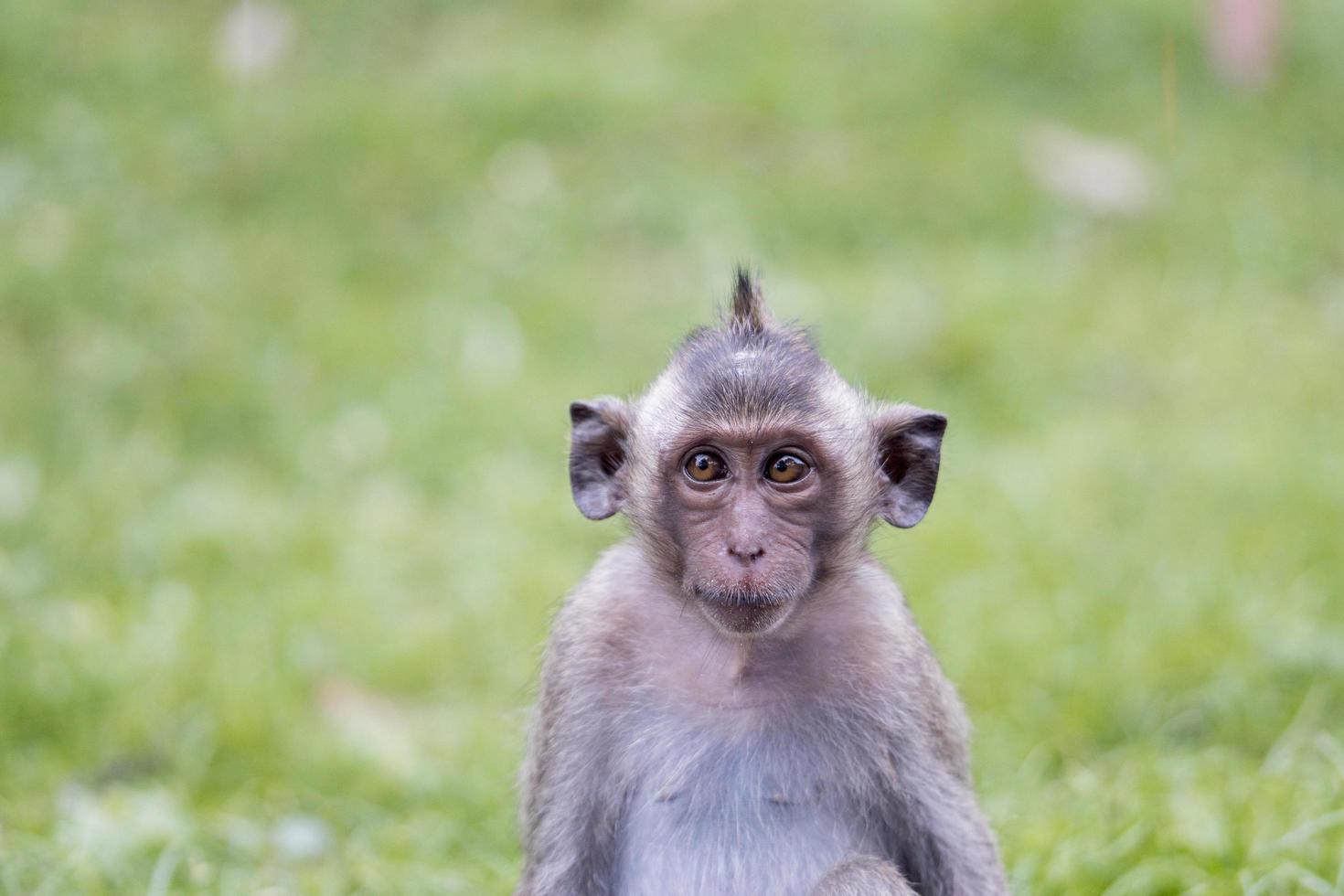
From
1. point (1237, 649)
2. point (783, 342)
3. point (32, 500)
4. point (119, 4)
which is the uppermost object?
point (119, 4)

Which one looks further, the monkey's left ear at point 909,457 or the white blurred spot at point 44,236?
the white blurred spot at point 44,236

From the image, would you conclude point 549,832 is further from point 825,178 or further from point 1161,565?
point 825,178

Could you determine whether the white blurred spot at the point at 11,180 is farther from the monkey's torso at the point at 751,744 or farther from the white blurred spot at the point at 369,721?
the monkey's torso at the point at 751,744

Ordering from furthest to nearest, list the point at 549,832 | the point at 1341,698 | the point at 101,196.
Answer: the point at 101,196 < the point at 1341,698 < the point at 549,832

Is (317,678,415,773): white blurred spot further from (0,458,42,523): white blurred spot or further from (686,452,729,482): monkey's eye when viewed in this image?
(686,452,729,482): monkey's eye

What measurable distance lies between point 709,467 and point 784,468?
0.17m

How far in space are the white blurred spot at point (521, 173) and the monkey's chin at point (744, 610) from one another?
22.7ft

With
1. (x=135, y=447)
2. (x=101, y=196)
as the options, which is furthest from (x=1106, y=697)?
(x=101, y=196)

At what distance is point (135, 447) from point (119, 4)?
4.56 meters

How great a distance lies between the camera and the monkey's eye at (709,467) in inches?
152

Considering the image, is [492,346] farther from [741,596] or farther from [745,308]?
[741,596]

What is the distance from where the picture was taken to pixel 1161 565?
7355 millimetres

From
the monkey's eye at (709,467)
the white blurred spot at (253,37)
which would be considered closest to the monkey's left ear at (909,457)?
the monkey's eye at (709,467)

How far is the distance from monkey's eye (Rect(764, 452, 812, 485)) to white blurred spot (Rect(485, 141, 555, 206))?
6829 mm
